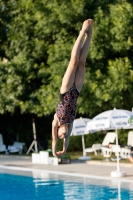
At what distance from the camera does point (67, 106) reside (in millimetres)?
9398

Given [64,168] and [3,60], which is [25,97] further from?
[64,168]

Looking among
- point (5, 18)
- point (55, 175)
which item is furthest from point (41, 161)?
point (5, 18)

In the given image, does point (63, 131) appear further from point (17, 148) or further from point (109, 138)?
point (17, 148)

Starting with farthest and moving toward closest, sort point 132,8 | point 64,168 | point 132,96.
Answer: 1. point 132,96
2. point 132,8
3. point 64,168

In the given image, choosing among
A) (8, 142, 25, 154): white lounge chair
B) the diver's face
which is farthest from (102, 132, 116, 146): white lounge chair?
the diver's face

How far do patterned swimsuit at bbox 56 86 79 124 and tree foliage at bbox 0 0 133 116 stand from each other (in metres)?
12.2

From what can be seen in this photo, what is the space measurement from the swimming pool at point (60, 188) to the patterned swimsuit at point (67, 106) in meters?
5.00

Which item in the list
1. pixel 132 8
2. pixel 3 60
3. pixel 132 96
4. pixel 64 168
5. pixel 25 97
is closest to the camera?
pixel 64 168

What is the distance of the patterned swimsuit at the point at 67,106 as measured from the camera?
30.7 feet

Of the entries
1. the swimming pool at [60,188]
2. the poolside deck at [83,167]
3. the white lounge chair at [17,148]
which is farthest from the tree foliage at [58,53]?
the swimming pool at [60,188]

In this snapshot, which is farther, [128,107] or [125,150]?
[128,107]

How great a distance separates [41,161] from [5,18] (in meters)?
9.28

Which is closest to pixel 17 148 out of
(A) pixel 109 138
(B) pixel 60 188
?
(A) pixel 109 138

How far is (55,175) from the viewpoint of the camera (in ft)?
59.7
